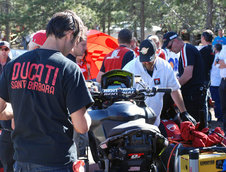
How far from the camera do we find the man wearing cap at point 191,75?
21.4 ft

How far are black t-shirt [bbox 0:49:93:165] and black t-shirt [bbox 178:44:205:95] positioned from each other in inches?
163

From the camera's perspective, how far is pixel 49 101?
2.59 meters

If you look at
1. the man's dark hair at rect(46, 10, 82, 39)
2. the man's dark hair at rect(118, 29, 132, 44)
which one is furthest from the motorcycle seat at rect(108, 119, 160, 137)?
the man's dark hair at rect(118, 29, 132, 44)

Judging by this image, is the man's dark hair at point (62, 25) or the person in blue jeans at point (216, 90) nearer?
the man's dark hair at point (62, 25)

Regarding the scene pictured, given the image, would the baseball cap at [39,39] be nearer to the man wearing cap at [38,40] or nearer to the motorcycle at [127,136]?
the man wearing cap at [38,40]

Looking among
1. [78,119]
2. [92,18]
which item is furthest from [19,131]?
[92,18]

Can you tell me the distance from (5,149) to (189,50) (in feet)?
10.7

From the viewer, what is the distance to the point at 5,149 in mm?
4750

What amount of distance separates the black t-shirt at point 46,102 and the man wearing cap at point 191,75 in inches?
162

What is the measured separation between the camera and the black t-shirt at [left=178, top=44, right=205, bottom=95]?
21.4 ft

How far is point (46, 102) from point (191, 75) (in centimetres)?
426

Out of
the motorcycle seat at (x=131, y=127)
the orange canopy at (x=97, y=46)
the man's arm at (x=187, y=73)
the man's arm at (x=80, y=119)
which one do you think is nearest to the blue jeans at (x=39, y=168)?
the man's arm at (x=80, y=119)

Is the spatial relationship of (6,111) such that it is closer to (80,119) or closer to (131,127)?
(80,119)

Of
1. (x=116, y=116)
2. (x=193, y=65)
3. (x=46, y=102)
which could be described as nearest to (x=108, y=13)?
(x=193, y=65)
